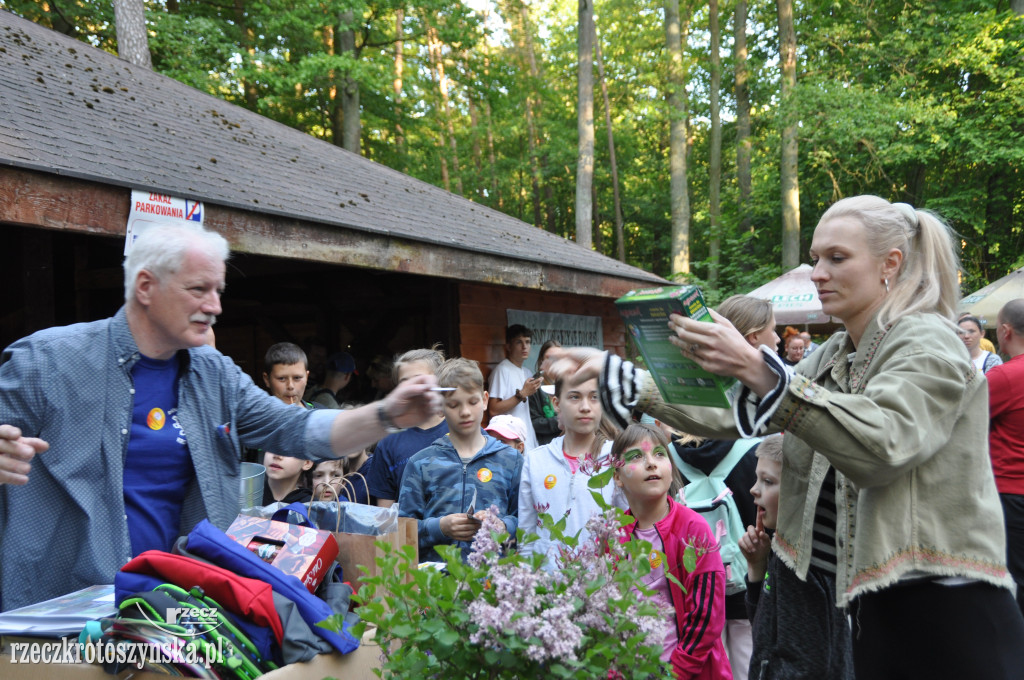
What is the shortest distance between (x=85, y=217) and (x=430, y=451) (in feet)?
7.26

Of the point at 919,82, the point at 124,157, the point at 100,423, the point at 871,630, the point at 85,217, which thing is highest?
the point at 919,82

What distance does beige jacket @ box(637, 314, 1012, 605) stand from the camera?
167 cm

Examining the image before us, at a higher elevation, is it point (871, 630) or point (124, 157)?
point (124, 157)

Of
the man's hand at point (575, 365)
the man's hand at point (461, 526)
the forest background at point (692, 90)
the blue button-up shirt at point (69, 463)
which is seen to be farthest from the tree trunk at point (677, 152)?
the blue button-up shirt at point (69, 463)

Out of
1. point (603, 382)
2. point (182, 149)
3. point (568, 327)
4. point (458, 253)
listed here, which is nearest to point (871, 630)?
point (603, 382)

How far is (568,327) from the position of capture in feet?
31.9

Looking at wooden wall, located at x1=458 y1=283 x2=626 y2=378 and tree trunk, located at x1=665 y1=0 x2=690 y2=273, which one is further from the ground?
tree trunk, located at x1=665 y1=0 x2=690 y2=273

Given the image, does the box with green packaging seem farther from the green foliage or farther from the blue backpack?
the blue backpack

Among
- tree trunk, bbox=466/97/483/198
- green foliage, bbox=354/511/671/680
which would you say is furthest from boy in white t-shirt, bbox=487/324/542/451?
tree trunk, bbox=466/97/483/198

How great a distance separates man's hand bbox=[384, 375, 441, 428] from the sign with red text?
7.33 ft

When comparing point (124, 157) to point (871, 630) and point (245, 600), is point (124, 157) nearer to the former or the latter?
point (245, 600)

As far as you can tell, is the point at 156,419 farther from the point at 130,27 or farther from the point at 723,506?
Result: the point at 130,27

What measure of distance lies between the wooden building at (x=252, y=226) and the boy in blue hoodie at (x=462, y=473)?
1996 mm

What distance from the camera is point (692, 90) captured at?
26562mm
